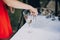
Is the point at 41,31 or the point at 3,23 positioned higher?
the point at 3,23

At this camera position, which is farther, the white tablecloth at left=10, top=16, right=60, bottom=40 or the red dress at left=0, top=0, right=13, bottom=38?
the white tablecloth at left=10, top=16, right=60, bottom=40

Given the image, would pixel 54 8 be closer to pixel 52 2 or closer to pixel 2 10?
pixel 52 2

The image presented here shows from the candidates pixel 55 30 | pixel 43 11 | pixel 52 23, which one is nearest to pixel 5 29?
pixel 55 30

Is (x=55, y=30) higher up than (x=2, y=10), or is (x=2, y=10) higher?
(x=2, y=10)

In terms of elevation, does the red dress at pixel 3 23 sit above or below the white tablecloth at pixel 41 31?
above

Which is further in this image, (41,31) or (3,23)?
(41,31)

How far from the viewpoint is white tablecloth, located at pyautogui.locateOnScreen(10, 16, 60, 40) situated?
4.91ft

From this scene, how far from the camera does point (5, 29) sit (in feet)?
4.59

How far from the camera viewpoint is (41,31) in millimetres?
1681

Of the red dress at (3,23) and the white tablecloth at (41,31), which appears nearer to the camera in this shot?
the red dress at (3,23)

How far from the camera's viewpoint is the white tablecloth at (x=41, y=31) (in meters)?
1.50

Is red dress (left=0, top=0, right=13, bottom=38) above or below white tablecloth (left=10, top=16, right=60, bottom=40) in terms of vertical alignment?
above

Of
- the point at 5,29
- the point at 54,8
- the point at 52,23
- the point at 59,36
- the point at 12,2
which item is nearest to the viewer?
the point at 12,2

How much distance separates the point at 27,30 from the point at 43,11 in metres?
0.68
